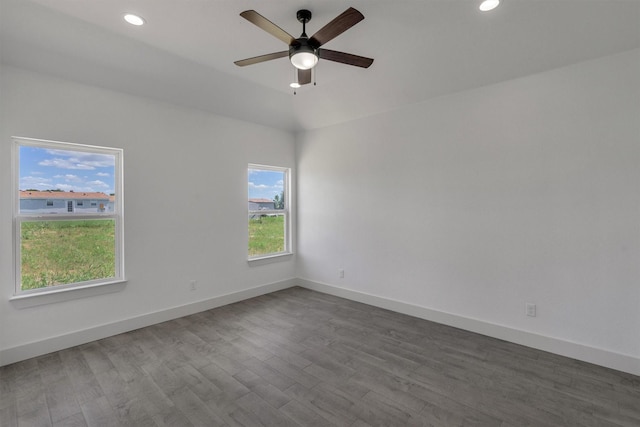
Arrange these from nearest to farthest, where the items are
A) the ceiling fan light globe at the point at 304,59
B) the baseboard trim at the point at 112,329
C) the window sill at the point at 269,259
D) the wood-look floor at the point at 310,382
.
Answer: the wood-look floor at the point at 310,382 < the ceiling fan light globe at the point at 304,59 < the baseboard trim at the point at 112,329 < the window sill at the point at 269,259

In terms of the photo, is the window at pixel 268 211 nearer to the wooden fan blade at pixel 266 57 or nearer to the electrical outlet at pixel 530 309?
the wooden fan blade at pixel 266 57

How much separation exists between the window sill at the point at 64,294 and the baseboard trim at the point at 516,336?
9.87 ft

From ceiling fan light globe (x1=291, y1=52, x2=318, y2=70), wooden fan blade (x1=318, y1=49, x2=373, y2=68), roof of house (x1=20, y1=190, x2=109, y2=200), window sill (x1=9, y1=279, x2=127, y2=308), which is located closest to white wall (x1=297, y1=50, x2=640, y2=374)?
wooden fan blade (x1=318, y1=49, x2=373, y2=68)

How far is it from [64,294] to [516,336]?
15.1ft

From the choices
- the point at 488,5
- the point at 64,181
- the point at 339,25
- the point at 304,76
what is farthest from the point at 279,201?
the point at 488,5

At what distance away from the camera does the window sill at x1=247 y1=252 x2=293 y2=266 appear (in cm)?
452

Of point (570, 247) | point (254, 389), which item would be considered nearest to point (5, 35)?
point (254, 389)

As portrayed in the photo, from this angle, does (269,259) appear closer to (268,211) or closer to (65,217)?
(268,211)

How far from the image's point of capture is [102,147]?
313 cm

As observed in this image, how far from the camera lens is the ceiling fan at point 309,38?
1.88 m

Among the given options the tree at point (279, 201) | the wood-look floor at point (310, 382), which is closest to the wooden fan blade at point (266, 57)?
the wood-look floor at point (310, 382)

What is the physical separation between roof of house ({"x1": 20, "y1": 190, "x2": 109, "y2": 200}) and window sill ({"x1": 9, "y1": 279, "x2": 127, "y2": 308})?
93 centimetres

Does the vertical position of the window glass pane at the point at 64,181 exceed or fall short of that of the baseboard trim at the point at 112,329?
it exceeds it

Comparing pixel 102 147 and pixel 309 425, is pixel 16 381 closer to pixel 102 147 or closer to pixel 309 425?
pixel 102 147
